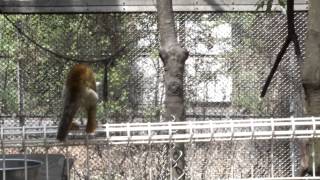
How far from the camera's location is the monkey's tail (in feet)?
6.09

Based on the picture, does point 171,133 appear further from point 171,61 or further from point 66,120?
point 171,61

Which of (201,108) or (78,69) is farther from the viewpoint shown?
(201,108)

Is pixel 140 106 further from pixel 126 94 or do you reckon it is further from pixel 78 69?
pixel 78 69

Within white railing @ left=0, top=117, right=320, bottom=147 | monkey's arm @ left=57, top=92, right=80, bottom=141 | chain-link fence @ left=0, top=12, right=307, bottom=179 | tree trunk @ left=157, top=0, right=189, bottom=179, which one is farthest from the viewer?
chain-link fence @ left=0, top=12, right=307, bottom=179

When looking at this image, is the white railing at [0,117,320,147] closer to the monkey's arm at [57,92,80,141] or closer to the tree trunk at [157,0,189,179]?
the monkey's arm at [57,92,80,141]

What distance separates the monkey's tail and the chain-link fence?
45.6 inches

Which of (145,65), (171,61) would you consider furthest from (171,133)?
(145,65)

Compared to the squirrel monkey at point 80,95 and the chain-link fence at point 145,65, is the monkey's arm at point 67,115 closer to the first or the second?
the squirrel monkey at point 80,95

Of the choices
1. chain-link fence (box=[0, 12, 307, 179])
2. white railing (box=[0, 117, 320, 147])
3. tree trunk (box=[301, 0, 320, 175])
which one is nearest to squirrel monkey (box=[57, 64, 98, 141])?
white railing (box=[0, 117, 320, 147])

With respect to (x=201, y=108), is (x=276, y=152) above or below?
below

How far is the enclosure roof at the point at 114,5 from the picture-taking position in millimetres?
3389

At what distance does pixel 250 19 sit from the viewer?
3.46 metres

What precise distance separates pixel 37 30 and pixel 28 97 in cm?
39

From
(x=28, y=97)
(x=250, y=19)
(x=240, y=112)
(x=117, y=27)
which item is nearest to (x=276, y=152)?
(x=240, y=112)
